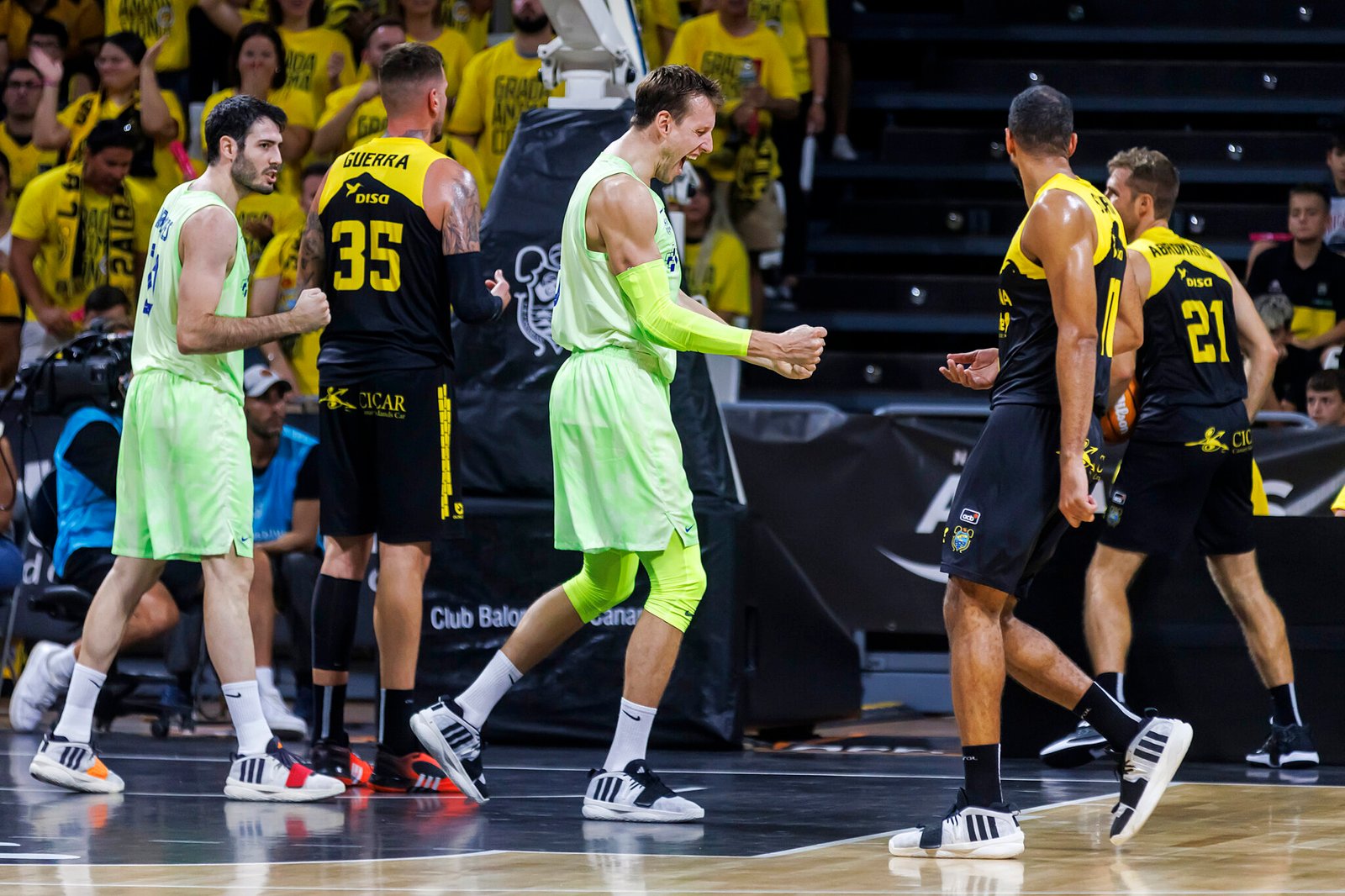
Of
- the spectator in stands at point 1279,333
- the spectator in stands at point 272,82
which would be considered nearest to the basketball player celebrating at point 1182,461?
the spectator in stands at point 1279,333

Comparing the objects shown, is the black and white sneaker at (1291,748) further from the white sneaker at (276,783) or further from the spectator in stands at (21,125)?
the spectator in stands at (21,125)

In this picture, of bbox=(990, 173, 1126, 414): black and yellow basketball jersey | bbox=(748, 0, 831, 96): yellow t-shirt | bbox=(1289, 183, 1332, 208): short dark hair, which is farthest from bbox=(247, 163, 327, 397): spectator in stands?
bbox=(1289, 183, 1332, 208): short dark hair

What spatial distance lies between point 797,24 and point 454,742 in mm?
7715

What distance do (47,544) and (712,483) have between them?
3.19 m

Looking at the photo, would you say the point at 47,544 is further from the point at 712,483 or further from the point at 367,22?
the point at 367,22

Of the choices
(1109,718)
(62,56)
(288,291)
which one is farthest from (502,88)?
(1109,718)

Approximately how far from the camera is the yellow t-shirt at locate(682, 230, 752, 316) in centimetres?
1123

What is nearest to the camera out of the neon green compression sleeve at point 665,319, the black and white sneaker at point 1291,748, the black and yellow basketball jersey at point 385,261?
the neon green compression sleeve at point 665,319

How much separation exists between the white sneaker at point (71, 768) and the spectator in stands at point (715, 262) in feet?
18.2

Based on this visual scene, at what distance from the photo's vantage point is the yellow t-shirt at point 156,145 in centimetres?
1161

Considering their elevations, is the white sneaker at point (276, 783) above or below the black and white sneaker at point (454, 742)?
below

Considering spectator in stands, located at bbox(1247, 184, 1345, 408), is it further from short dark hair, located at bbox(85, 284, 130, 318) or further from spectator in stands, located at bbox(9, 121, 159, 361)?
spectator in stands, located at bbox(9, 121, 159, 361)

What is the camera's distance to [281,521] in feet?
29.5

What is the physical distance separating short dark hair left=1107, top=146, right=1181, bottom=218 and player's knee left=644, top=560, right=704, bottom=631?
2742mm
